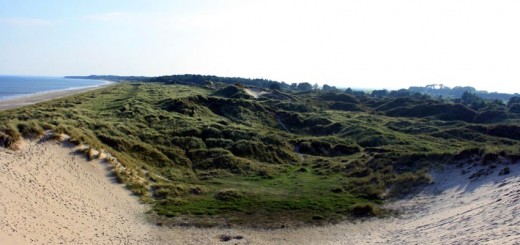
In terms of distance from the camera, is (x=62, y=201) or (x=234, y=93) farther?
(x=234, y=93)

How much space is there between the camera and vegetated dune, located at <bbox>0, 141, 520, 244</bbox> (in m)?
21.2

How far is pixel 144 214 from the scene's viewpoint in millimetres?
27688

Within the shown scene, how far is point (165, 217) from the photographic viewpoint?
27.4 metres

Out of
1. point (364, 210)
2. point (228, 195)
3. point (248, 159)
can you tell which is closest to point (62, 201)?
point (228, 195)

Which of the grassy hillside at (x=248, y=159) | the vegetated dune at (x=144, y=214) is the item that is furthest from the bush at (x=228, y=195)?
the vegetated dune at (x=144, y=214)

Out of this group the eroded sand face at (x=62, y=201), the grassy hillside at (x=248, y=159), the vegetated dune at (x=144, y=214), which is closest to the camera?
the vegetated dune at (x=144, y=214)

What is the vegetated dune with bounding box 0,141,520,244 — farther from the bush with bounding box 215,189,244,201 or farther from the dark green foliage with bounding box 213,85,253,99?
the dark green foliage with bounding box 213,85,253,99

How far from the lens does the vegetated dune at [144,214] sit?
69.5 feet

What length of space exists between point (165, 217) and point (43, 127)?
13.9 meters

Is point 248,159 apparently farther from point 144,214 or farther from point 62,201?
point 62,201

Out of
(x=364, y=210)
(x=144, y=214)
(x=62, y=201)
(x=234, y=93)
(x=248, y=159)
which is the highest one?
(x=234, y=93)

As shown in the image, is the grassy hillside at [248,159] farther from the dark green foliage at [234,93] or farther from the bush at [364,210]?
the dark green foliage at [234,93]

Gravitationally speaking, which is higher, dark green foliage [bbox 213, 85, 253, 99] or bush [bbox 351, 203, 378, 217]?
dark green foliage [bbox 213, 85, 253, 99]

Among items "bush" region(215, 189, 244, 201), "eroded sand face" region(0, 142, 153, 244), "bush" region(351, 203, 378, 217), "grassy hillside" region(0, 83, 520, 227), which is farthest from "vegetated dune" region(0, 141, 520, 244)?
"bush" region(215, 189, 244, 201)
